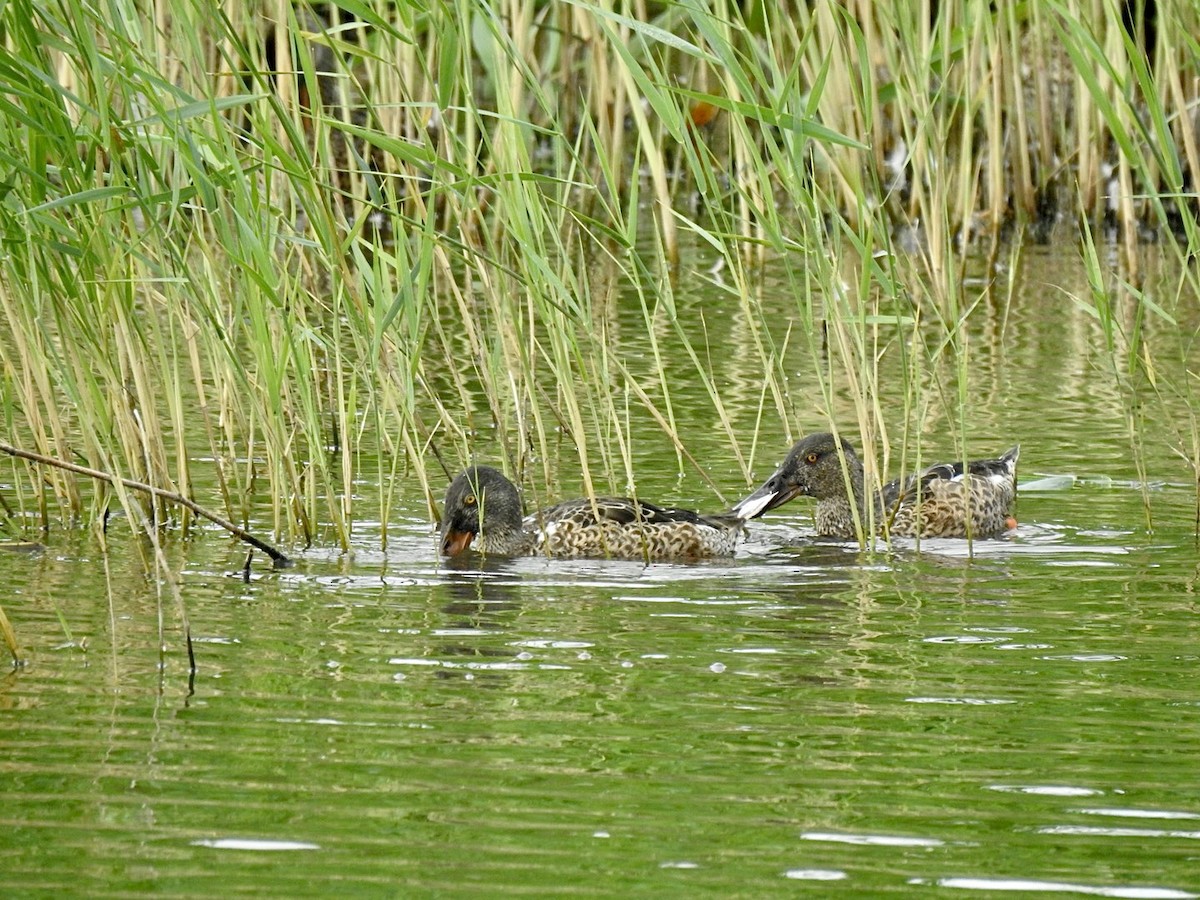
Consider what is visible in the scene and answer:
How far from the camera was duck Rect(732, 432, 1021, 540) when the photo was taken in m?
7.97

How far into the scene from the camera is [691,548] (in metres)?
7.48

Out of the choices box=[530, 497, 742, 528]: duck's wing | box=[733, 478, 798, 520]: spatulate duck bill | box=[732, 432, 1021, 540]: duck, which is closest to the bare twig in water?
box=[530, 497, 742, 528]: duck's wing

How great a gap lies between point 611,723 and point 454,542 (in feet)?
8.78

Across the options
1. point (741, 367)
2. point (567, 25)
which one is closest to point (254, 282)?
point (741, 367)

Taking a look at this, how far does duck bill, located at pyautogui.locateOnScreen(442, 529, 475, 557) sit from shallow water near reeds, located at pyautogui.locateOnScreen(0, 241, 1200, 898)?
0.34 ft

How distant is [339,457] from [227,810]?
440cm

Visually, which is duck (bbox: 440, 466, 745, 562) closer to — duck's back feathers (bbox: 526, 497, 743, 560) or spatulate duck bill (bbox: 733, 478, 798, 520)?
duck's back feathers (bbox: 526, 497, 743, 560)

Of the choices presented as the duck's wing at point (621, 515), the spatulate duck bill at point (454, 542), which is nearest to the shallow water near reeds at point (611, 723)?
the spatulate duck bill at point (454, 542)

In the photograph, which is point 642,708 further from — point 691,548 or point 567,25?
point 567,25

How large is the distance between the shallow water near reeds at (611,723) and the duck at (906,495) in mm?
377

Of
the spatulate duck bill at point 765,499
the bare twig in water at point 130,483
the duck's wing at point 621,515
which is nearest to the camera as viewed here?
the bare twig in water at point 130,483

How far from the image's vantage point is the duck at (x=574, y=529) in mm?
7336

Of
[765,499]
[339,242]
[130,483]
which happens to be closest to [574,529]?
[765,499]

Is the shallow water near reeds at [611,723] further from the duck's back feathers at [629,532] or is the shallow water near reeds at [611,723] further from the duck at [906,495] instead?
the duck at [906,495]
